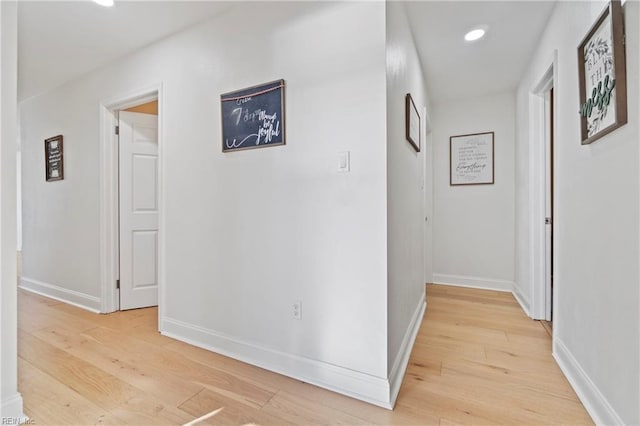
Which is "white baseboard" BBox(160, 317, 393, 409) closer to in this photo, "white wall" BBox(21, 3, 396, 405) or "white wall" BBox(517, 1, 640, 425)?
"white wall" BBox(21, 3, 396, 405)

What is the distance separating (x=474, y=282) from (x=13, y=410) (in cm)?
415

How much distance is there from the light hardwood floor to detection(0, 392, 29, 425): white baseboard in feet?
0.21

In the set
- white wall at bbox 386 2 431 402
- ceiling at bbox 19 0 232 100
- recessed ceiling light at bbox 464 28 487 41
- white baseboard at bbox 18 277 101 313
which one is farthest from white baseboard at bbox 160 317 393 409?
recessed ceiling light at bbox 464 28 487 41

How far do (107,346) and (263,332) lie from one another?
1246 mm

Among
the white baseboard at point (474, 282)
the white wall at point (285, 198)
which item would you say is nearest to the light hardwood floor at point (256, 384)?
the white wall at point (285, 198)

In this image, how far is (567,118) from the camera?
73.0 inches

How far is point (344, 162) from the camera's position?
5.47 ft

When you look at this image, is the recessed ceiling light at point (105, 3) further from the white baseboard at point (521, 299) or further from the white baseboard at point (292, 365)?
the white baseboard at point (521, 299)

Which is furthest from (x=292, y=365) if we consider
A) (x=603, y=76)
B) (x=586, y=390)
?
(x=603, y=76)

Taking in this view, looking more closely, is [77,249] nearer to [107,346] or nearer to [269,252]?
[107,346]

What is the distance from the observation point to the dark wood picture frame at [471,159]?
3752 millimetres

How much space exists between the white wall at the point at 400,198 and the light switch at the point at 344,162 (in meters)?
0.21

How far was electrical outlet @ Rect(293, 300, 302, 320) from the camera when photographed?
→ 5.97ft

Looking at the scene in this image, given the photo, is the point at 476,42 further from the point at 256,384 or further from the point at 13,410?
the point at 13,410
